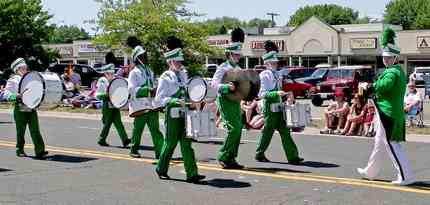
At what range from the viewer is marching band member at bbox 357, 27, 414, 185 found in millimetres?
9542

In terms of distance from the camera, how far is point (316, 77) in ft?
123

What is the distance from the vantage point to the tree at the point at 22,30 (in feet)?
125

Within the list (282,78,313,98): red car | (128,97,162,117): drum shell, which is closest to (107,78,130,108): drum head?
(128,97,162,117): drum shell

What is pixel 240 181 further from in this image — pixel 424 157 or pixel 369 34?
pixel 369 34

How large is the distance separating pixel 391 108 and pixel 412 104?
933 centimetres

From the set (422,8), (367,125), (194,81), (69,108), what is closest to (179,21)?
(69,108)

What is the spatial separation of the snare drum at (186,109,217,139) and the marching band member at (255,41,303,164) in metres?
1.52

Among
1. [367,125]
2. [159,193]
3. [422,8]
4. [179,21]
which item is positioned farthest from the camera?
[422,8]

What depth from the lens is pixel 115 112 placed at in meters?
14.9

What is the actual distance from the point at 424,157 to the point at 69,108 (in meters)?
17.4

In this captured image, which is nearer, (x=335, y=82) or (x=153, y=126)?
(x=153, y=126)

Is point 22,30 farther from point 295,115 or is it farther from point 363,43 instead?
point 295,115

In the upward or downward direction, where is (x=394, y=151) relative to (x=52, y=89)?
downward

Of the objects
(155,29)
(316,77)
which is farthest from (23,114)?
(316,77)
